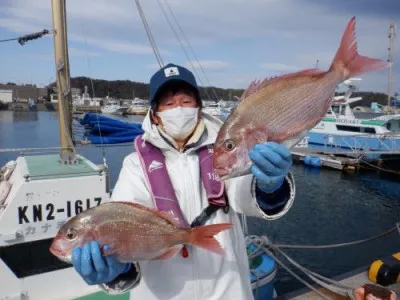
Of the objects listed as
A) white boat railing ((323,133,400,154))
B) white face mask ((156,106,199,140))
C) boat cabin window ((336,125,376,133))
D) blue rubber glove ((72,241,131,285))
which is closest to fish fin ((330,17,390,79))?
white face mask ((156,106,199,140))

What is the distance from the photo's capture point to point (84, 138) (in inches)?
278

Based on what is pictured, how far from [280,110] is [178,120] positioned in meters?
0.75

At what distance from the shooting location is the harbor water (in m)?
12.1

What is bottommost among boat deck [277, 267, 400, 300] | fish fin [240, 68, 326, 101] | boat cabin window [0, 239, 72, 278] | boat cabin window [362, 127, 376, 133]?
boat deck [277, 267, 400, 300]

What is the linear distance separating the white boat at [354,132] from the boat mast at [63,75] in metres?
22.7

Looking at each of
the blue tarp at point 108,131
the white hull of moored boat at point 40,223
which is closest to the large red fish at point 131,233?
the white hull of moored boat at point 40,223

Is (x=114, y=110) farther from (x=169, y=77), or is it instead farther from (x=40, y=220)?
(x=169, y=77)

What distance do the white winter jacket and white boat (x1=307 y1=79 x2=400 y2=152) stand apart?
81.3 feet

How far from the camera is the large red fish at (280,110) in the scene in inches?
76.7

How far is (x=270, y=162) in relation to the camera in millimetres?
1907

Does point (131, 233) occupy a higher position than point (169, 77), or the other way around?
point (169, 77)

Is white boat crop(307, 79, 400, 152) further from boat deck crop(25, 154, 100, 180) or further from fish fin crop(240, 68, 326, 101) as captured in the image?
fish fin crop(240, 68, 326, 101)

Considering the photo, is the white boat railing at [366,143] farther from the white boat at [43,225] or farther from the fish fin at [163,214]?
the fish fin at [163,214]

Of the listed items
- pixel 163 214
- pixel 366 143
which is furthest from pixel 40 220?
pixel 366 143
